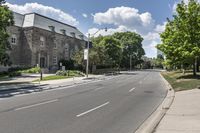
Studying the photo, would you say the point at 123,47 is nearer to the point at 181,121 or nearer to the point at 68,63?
the point at 68,63

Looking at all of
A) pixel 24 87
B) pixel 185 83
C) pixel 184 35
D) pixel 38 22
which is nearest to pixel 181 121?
pixel 185 83

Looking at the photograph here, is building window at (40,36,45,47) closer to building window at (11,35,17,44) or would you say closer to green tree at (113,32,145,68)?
building window at (11,35,17,44)

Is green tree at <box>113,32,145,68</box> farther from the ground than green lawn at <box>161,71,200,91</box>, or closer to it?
farther from the ground

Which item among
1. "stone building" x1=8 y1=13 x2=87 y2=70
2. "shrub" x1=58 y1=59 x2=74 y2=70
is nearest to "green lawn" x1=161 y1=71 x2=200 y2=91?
"stone building" x1=8 y1=13 x2=87 y2=70

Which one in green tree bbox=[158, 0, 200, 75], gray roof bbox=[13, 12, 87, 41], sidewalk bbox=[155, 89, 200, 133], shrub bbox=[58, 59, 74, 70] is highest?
gray roof bbox=[13, 12, 87, 41]

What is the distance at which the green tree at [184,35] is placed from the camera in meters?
33.0

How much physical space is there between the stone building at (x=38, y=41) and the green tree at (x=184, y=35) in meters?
36.2

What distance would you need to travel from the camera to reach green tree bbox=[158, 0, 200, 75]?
108 feet

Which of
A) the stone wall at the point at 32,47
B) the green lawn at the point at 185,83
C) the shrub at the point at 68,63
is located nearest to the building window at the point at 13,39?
the stone wall at the point at 32,47

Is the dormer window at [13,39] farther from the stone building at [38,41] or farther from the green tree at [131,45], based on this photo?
the green tree at [131,45]

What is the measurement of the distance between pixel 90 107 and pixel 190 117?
15.8 ft

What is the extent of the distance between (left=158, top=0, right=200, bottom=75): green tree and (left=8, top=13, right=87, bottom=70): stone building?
3623 cm

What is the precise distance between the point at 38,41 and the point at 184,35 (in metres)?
40.2

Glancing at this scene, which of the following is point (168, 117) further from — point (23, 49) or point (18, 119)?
point (23, 49)
